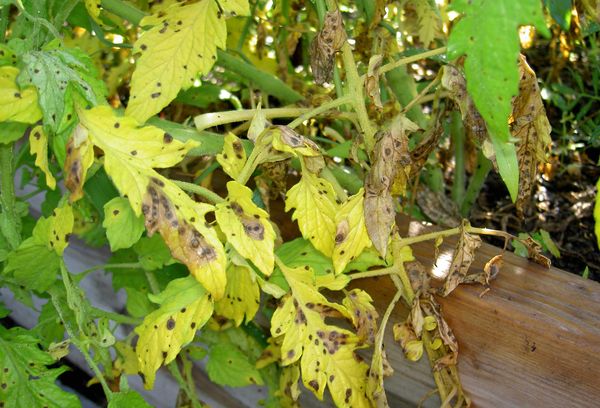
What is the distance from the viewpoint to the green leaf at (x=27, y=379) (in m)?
0.90

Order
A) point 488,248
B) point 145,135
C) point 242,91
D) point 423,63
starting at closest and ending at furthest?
point 145,135 < point 488,248 < point 242,91 < point 423,63

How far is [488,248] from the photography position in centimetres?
99

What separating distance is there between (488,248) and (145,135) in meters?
0.51

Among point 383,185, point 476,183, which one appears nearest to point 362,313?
point 383,185

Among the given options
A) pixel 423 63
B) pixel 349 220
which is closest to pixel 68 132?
pixel 349 220

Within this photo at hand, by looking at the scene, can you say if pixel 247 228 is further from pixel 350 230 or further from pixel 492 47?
pixel 492 47

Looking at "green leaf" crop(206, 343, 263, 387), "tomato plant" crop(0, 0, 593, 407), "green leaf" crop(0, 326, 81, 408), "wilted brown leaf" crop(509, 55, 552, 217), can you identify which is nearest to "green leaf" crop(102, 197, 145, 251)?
"tomato plant" crop(0, 0, 593, 407)

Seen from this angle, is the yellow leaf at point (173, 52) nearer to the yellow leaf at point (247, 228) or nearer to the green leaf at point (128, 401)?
the yellow leaf at point (247, 228)

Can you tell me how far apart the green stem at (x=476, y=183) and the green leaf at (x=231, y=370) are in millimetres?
508

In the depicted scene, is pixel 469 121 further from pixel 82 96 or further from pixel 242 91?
pixel 242 91

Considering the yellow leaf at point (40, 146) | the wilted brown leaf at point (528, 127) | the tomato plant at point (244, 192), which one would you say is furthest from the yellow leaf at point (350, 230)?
the yellow leaf at point (40, 146)

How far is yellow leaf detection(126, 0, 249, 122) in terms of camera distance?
2.65 ft

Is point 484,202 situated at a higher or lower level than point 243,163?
lower

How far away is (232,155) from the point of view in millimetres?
836
